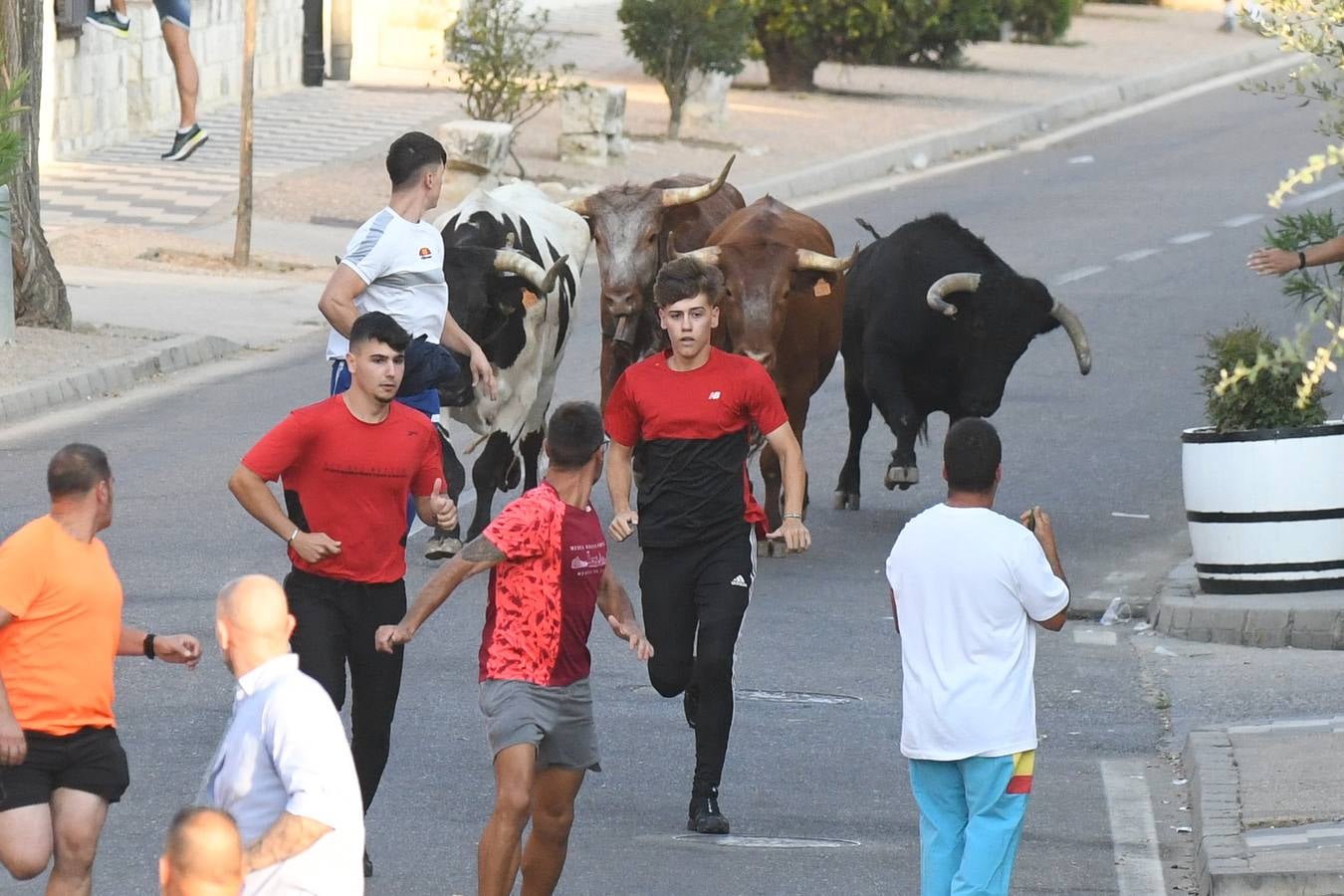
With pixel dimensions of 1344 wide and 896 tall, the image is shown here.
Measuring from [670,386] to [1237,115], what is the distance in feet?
94.9

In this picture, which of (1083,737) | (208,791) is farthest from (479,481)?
(208,791)

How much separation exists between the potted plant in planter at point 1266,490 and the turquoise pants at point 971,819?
15.8 feet

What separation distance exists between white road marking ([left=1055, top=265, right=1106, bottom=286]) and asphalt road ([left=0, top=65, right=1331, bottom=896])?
115mm

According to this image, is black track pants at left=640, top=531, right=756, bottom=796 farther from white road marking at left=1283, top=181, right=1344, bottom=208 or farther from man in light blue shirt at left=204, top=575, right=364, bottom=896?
white road marking at left=1283, top=181, right=1344, bottom=208

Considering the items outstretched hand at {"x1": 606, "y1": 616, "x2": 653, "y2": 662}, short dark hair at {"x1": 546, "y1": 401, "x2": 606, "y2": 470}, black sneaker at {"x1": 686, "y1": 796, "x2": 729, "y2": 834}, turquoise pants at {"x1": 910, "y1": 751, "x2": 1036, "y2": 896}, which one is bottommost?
black sneaker at {"x1": 686, "y1": 796, "x2": 729, "y2": 834}

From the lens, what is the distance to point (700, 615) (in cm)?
865

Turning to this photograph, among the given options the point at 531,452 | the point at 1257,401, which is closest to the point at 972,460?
the point at 1257,401

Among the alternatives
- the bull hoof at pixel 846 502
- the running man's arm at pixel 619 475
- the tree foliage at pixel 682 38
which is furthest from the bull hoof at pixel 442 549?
the tree foliage at pixel 682 38

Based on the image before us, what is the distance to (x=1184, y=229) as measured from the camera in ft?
83.2

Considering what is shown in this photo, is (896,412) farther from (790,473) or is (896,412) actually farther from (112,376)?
(112,376)

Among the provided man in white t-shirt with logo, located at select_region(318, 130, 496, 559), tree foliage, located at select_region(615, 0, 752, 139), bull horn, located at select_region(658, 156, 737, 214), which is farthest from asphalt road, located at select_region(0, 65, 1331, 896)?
tree foliage, located at select_region(615, 0, 752, 139)

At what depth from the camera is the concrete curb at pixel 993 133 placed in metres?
27.7

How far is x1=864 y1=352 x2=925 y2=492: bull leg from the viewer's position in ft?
43.9

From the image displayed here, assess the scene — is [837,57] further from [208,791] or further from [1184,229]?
[208,791]
